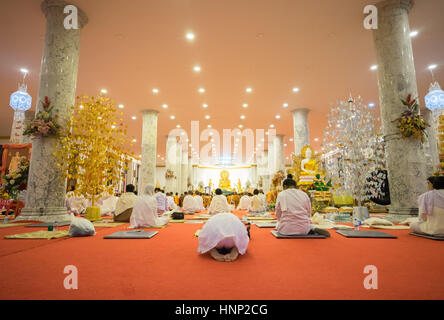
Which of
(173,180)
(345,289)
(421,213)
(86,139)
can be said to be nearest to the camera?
(345,289)

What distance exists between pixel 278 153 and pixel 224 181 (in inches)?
550

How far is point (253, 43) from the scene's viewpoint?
6715 mm

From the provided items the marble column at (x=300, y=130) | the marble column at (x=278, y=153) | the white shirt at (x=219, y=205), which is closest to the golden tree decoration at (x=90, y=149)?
the white shirt at (x=219, y=205)

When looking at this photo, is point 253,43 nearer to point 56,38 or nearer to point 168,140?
point 56,38

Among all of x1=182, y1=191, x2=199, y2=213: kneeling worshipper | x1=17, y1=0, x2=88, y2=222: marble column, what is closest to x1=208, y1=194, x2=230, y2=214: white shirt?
x1=182, y1=191, x2=199, y2=213: kneeling worshipper

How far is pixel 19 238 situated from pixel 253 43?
672 centimetres

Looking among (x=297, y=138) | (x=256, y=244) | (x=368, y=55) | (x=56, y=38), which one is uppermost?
(x=368, y=55)

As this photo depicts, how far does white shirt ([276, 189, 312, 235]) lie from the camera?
3.76 m

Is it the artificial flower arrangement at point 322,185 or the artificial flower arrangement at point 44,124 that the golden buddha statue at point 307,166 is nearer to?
the artificial flower arrangement at point 322,185

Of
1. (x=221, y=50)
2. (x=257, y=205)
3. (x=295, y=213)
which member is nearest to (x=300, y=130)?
(x=257, y=205)

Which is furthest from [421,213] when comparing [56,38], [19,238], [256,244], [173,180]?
[173,180]

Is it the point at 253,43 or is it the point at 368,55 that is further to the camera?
the point at 368,55

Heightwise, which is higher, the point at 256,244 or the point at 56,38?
the point at 56,38

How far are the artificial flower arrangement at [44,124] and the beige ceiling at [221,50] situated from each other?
241 centimetres
